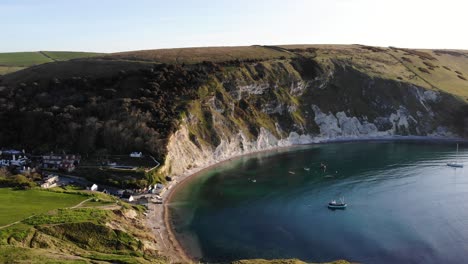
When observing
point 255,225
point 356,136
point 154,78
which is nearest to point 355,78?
point 356,136

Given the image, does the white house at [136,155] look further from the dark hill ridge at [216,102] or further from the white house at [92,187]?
the white house at [92,187]

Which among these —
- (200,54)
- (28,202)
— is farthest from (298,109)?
(28,202)

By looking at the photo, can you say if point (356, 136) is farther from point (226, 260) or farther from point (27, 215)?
point (27, 215)

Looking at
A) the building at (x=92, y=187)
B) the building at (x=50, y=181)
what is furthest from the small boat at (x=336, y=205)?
the building at (x=50, y=181)

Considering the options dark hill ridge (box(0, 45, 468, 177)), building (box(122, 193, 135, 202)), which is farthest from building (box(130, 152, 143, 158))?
building (box(122, 193, 135, 202))

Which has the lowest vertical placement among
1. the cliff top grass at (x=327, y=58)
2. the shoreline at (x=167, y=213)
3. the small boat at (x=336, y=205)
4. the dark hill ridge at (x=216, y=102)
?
the shoreline at (x=167, y=213)

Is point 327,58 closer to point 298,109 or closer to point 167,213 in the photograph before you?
point 298,109
